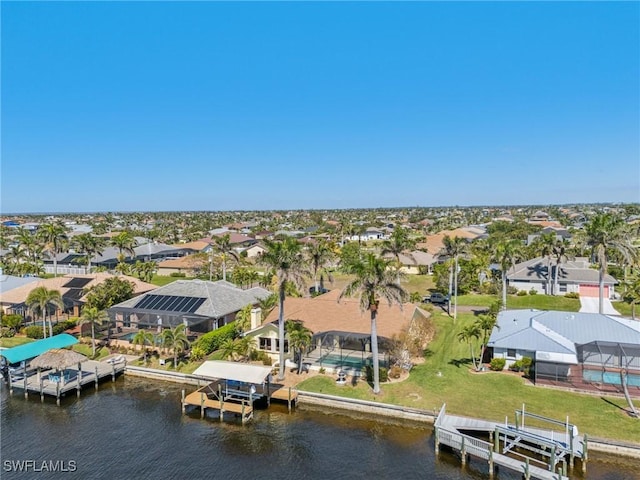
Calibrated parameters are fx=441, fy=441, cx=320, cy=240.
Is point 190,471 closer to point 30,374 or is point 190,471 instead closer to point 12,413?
point 12,413

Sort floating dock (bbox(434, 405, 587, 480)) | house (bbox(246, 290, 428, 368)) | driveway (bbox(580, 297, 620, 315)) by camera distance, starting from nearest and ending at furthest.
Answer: floating dock (bbox(434, 405, 587, 480)) < house (bbox(246, 290, 428, 368)) < driveway (bbox(580, 297, 620, 315))

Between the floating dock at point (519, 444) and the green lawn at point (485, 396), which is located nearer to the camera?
the floating dock at point (519, 444)

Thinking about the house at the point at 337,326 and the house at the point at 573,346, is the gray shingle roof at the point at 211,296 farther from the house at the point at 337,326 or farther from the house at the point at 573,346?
the house at the point at 573,346

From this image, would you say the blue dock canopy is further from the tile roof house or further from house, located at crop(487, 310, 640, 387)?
house, located at crop(487, 310, 640, 387)

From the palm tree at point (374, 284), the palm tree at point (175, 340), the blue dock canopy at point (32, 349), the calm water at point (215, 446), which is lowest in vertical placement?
the calm water at point (215, 446)

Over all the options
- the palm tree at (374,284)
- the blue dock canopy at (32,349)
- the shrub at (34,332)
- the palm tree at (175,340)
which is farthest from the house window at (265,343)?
the shrub at (34,332)

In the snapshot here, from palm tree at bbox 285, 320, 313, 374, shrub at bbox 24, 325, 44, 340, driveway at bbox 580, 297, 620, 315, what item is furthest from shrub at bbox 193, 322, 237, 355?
driveway at bbox 580, 297, 620, 315

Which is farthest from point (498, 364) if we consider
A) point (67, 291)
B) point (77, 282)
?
point (77, 282)
